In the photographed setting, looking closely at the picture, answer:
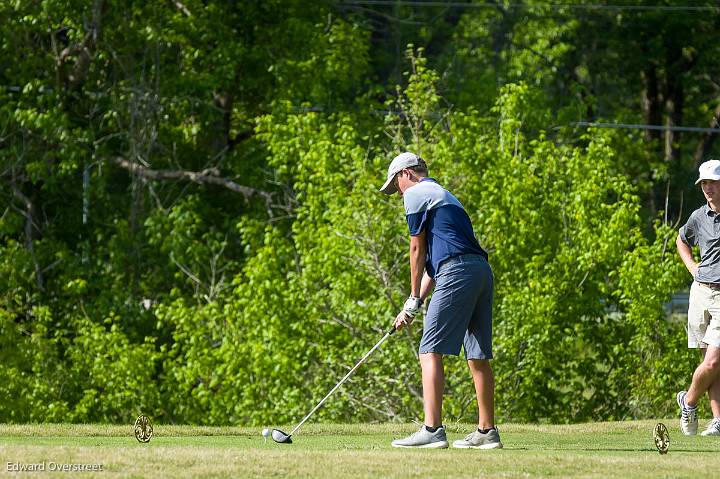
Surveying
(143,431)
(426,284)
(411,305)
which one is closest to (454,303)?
(411,305)

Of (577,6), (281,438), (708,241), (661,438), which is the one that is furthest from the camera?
(577,6)

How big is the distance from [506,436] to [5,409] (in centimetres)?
1131

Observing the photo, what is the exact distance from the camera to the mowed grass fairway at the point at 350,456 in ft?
24.4

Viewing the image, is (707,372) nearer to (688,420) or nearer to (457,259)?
(688,420)

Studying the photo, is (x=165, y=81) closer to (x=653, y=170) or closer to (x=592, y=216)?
(x=592, y=216)

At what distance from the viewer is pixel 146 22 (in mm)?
23344

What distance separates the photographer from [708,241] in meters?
10.2

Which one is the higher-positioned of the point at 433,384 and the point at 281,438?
the point at 433,384

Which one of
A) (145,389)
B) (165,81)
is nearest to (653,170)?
(165,81)

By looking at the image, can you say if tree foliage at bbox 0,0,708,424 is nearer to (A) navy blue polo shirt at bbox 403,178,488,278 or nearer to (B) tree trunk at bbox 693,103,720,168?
(B) tree trunk at bbox 693,103,720,168

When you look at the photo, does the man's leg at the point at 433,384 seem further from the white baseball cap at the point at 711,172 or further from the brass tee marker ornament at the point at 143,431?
the white baseball cap at the point at 711,172

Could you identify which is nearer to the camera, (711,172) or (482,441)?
(482,441)

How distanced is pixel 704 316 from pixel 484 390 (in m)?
2.34

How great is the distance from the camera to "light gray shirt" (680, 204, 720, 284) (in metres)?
10.1
